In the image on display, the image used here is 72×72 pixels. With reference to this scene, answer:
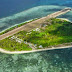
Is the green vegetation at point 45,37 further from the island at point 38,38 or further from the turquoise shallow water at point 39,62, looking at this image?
the turquoise shallow water at point 39,62

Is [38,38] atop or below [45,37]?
below

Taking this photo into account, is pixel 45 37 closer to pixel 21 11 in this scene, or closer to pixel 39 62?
pixel 39 62

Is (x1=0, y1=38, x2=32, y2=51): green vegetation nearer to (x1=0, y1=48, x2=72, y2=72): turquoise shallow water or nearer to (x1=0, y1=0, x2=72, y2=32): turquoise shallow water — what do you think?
(x1=0, y1=48, x2=72, y2=72): turquoise shallow water

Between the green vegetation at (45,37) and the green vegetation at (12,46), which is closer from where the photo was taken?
the green vegetation at (12,46)

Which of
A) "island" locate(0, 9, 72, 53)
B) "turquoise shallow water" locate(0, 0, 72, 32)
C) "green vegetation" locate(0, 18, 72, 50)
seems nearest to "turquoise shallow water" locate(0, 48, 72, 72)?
"island" locate(0, 9, 72, 53)

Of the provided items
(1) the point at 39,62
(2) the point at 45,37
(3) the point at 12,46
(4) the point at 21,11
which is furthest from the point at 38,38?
(4) the point at 21,11

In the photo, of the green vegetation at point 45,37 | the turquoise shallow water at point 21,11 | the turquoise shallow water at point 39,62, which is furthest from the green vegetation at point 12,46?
the turquoise shallow water at point 21,11

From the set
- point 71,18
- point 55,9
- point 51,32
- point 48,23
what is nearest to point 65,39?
point 51,32
